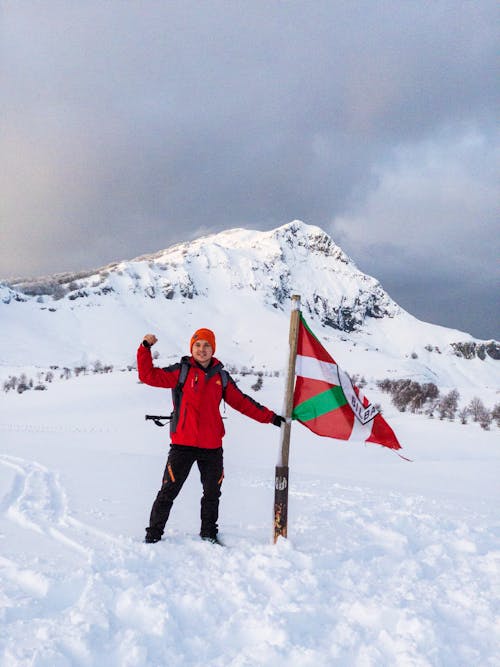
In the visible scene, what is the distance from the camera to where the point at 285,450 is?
4.64m

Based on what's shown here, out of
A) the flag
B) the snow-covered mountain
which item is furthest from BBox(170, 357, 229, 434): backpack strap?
the snow-covered mountain

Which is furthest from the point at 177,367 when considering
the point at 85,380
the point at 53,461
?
the point at 85,380

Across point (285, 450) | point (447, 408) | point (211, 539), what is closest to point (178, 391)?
point (285, 450)

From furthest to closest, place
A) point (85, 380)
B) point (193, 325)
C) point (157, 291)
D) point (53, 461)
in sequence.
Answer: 1. point (157, 291)
2. point (193, 325)
3. point (85, 380)
4. point (53, 461)

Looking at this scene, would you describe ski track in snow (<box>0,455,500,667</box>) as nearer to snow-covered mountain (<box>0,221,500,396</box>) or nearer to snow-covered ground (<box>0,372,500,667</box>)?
snow-covered ground (<box>0,372,500,667</box>)

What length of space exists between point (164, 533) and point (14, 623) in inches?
79.6

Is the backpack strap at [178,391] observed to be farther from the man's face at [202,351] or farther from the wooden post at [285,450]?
the wooden post at [285,450]

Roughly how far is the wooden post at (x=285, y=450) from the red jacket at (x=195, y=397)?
0.38m

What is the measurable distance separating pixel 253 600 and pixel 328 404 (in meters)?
2.18

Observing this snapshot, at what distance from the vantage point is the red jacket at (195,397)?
A: 4.39 meters

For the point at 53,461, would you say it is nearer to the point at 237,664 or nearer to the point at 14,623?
the point at 14,623

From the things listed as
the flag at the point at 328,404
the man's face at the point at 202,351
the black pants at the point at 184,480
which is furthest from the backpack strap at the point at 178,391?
A: the flag at the point at 328,404

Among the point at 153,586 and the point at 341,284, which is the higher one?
the point at 341,284

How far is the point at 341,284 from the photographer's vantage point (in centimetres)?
18938
